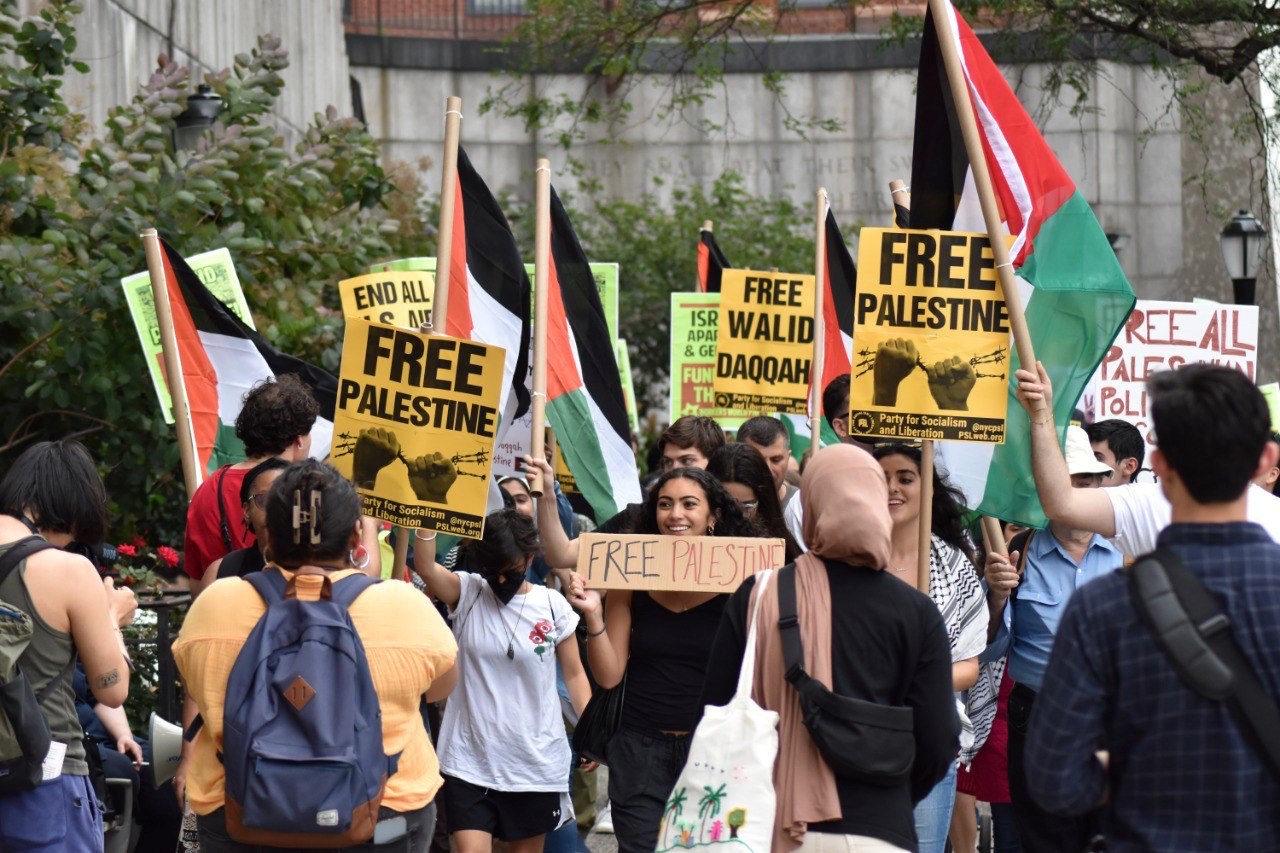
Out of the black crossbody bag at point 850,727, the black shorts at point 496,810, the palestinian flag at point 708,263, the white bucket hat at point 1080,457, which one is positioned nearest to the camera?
the black crossbody bag at point 850,727

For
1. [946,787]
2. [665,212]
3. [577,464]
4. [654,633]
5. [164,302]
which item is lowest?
[946,787]

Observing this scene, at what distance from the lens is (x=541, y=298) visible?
6820 mm

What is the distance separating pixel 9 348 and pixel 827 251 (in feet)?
14.4

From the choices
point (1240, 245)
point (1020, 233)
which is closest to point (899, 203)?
point (1020, 233)

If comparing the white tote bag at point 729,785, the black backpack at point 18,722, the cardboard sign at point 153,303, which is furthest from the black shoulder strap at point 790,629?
the cardboard sign at point 153,303

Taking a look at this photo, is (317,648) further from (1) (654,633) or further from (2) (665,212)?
(2) (665,212)

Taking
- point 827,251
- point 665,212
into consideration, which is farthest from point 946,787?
point 665,212

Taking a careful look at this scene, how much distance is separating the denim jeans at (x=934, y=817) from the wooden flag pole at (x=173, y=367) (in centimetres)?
297

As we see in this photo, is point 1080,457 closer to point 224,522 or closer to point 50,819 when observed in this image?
point 224,522

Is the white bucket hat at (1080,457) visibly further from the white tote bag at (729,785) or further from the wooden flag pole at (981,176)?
the white tote bag at (729,785)

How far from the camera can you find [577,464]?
23.8ft

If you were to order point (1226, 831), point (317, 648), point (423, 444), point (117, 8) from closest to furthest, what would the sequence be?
1. point (1226, 831)
2. point (317, 648)
3. point (423, 444)
4. point (117, 8)

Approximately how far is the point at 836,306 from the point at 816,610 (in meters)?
5.95

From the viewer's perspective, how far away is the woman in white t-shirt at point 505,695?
6.60 m
